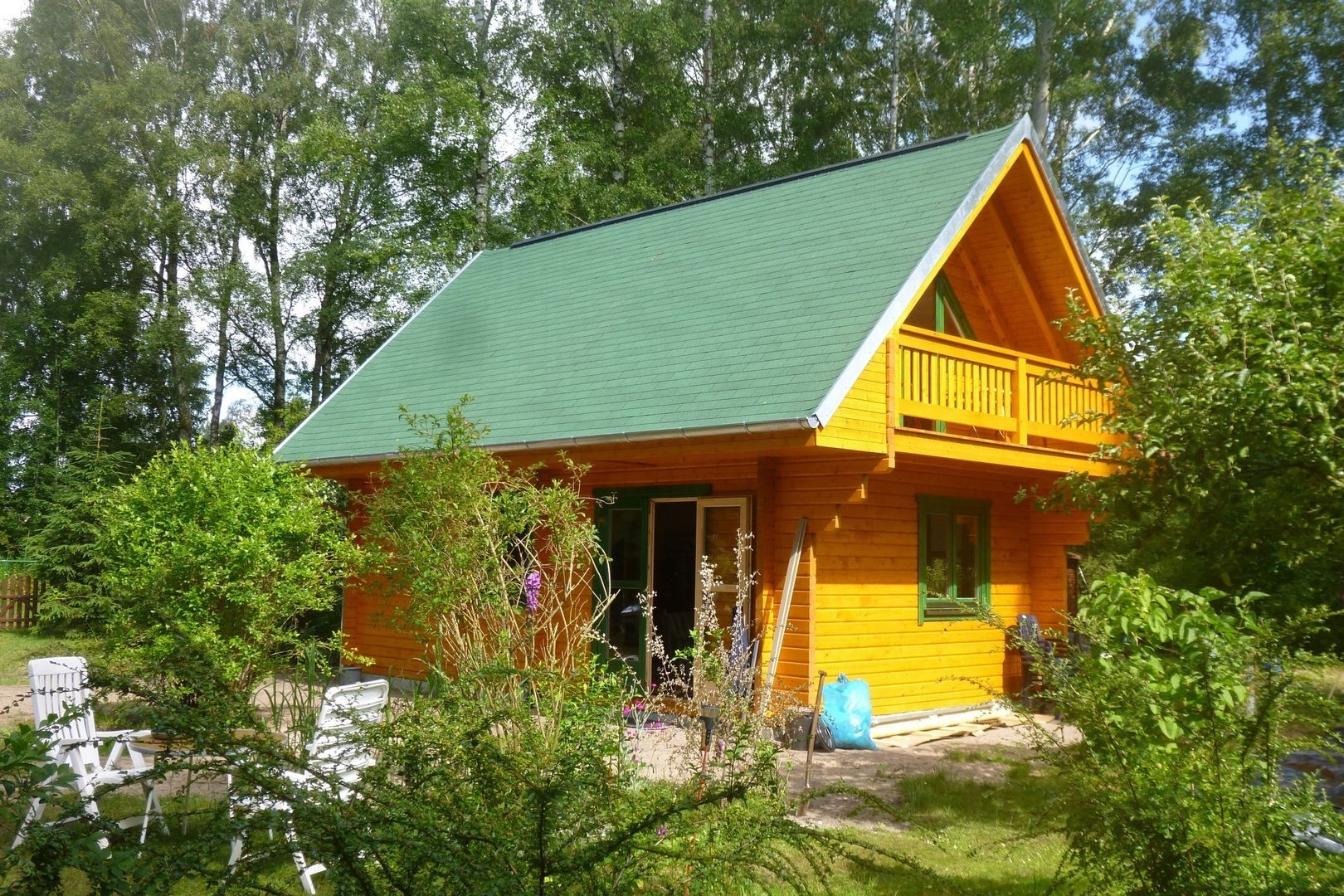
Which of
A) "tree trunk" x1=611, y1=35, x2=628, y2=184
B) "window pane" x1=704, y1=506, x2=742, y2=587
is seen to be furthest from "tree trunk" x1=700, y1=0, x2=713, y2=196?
"window pane" x1=704, y1=506, x2=742, y2=587

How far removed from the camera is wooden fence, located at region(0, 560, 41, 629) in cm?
2242

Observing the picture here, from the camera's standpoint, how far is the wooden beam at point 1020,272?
42.1 feet

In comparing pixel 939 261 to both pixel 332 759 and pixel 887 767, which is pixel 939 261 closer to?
pixel 887 767

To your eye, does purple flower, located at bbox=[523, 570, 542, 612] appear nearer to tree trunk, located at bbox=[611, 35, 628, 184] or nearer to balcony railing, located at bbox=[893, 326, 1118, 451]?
balcony railing, located at bbox=[893, 326, 1118, 451]

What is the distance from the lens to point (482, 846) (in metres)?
2.91

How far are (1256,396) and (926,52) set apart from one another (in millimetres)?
23489

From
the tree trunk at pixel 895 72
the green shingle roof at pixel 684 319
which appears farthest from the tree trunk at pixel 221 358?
the tree trunk at pixel 895 72

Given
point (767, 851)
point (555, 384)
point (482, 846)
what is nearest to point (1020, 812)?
point (767, 851)

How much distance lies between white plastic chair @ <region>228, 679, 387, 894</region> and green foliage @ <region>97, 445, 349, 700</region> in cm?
317

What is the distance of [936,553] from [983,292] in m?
3.52

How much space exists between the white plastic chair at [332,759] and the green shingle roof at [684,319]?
4.26 metres

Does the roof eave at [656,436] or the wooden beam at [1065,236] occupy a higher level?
the wooden beam at [1065,236]

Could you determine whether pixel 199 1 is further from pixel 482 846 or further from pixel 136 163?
pixel 482 846

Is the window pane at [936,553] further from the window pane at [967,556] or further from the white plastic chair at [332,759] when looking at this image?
the white plastic chair at [332,759]
